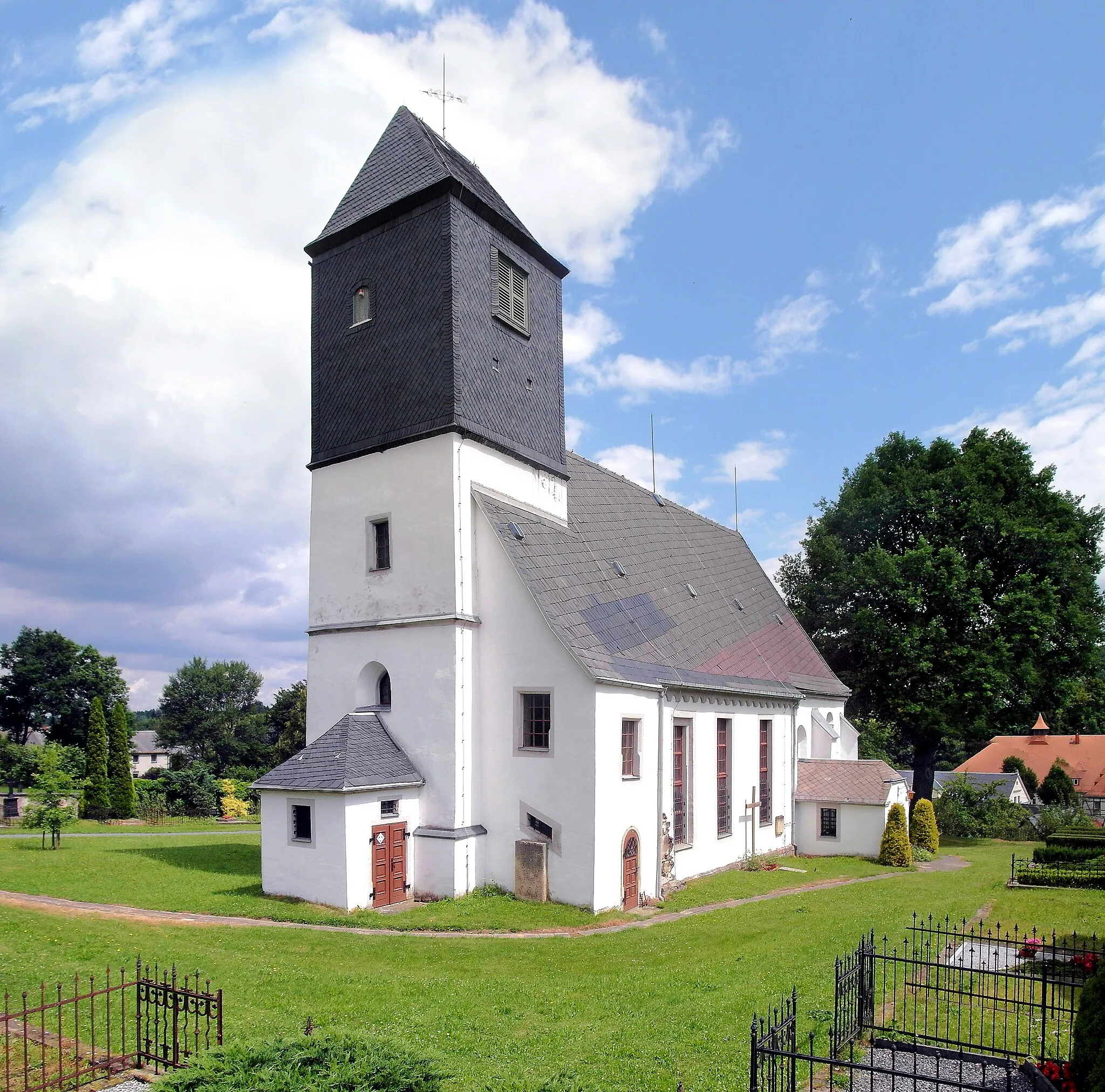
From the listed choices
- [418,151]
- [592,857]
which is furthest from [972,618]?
[418,151]

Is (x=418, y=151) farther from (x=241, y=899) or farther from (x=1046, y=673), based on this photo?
(x=1046, y=673)

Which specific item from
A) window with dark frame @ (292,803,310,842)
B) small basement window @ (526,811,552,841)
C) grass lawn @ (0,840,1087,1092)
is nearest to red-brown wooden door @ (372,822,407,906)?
window with dark frame @ (292,803,310,842)

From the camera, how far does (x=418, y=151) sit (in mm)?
24672

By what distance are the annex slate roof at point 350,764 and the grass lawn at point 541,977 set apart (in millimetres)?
3594

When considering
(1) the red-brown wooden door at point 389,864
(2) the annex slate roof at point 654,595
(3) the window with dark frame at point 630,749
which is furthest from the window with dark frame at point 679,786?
(1) the red-brown wooden door at point 389,864

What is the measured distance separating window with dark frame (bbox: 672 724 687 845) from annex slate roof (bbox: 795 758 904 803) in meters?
9.20

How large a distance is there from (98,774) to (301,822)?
3355cm

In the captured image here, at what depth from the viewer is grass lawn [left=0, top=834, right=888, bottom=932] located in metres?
18.5

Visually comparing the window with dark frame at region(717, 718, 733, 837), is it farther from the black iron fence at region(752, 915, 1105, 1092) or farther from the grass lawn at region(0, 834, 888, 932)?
the black iron fence at region(752, 915, 1105, 1092)

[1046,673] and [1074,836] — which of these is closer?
[1074,836]

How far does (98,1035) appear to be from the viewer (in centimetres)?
1072

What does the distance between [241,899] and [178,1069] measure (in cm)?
1311

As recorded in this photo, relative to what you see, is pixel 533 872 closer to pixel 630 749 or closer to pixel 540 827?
pixel 540 827

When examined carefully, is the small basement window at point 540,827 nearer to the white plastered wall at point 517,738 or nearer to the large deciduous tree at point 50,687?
the white plastered wall at point 517,738
